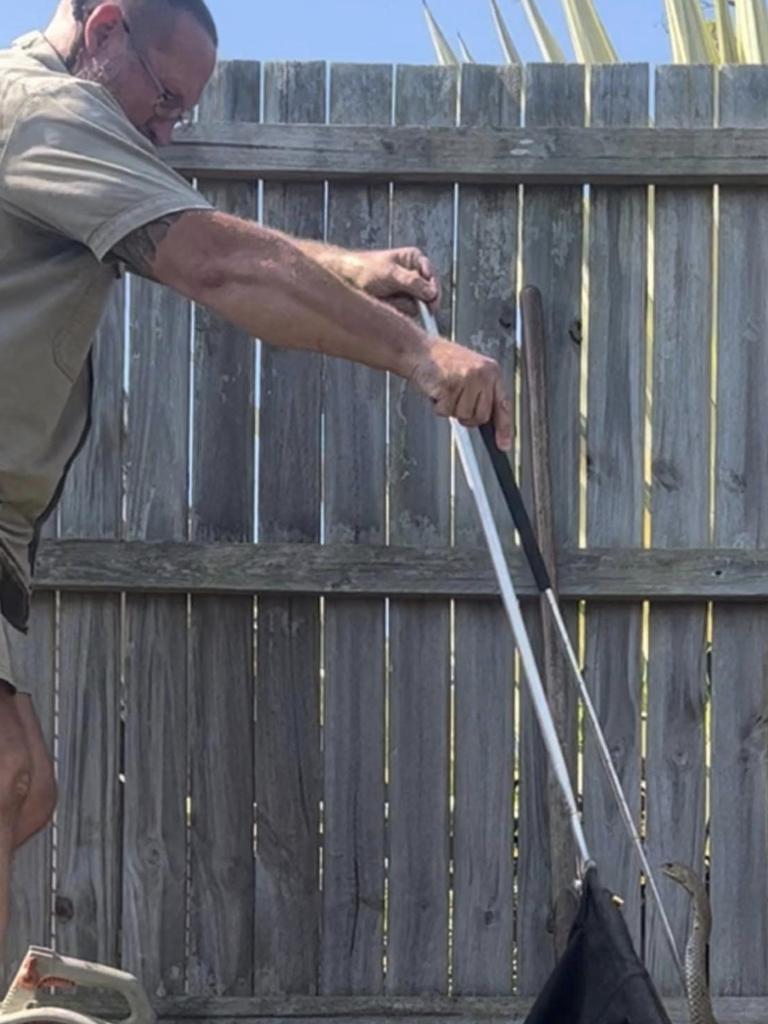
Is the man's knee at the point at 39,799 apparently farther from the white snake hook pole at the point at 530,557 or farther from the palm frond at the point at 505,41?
the palm frond at the point at 505,41

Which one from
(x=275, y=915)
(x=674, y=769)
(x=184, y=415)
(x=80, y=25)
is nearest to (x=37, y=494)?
(x=80, y=25)

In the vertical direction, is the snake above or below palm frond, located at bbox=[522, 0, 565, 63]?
below

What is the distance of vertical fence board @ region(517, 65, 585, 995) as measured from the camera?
11.6 feet

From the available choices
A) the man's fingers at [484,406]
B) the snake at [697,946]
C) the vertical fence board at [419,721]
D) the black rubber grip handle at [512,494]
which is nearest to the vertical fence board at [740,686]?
the snake at [697,946]

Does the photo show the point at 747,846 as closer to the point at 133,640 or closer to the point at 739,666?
the point at 739,666

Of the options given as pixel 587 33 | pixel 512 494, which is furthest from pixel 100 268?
pixel 587 33

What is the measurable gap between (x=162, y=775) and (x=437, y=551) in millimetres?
815

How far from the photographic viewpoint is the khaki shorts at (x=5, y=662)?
2314 millimetres

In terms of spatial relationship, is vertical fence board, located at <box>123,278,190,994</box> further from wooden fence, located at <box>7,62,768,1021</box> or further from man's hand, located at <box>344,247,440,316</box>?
man's hand, located at <box>344,247,440,316</box>

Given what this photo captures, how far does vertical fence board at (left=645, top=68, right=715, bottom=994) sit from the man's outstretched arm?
146cm

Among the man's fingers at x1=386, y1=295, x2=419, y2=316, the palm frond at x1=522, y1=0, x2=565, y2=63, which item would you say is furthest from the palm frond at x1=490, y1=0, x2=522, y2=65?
the man's fingers at x1=386, y1=295, x2=419, y2=316

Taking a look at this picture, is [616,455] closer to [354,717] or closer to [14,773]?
[354,717]

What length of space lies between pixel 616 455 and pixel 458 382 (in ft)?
4.83

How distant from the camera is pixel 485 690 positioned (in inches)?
140
